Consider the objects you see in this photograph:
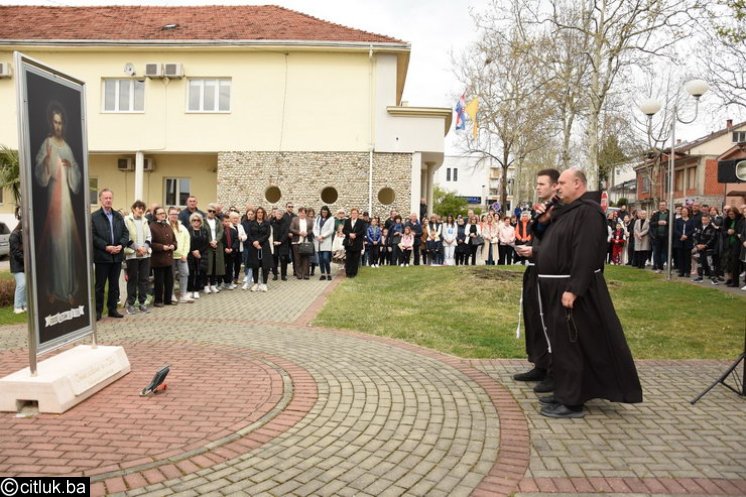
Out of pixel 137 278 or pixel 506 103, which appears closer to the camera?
pixel 137 278

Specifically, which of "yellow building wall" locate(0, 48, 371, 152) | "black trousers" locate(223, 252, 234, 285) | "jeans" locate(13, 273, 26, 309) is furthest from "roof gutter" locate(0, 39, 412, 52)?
"jeans" locate(13, 273, 26, 309)

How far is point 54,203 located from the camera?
17.6 ft

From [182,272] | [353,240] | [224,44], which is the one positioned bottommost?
[182,272]

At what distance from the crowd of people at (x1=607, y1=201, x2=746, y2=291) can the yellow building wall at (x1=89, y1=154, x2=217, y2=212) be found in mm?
17482

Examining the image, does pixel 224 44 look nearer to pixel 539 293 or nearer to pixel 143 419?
pixel 539 293

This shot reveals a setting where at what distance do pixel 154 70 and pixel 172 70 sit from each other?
773 mm

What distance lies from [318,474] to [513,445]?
61.4 inches

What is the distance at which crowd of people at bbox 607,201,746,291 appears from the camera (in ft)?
46.2

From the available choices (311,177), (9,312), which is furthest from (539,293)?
(311,177)

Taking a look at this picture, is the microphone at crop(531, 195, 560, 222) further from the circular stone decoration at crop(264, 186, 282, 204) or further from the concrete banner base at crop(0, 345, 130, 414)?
the circular stone decoration at crop(264, 186, 282, 204)

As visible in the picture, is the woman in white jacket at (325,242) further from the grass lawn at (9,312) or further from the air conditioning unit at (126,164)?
the air conditioning unit at (126,164)

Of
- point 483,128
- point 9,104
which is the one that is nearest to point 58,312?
point 9,104

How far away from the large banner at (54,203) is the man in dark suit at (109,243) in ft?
10.1

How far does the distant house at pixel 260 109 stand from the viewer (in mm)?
23438
